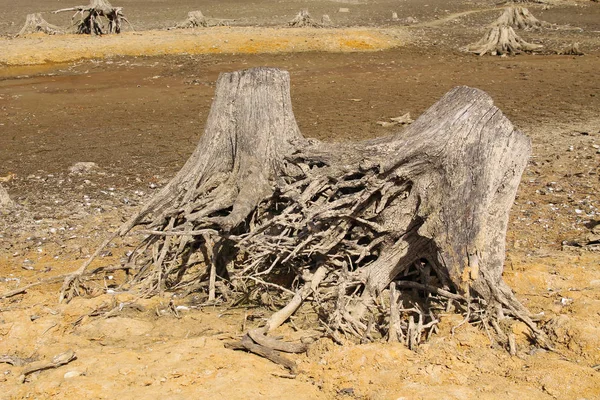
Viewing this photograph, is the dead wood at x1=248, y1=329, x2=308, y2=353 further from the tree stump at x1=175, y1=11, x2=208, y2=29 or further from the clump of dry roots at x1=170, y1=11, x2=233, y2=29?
the tree stump at x1=175, y1=11, x2=208, y2=29

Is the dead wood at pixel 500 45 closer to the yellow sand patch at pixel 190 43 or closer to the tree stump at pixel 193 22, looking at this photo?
the yellow sand patch at pixel 190 43

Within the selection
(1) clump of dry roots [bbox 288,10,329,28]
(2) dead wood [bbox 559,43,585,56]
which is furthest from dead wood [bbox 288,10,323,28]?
(2) dead wood [bbox 559,43,585,56]

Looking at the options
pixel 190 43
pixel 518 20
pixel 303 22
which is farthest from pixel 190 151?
pixel 518 20

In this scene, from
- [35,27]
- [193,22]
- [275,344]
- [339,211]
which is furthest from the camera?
[193,22]

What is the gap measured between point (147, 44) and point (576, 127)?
10596 mm

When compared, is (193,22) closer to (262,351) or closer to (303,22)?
(303,22)

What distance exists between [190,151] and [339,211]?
16.2 feet

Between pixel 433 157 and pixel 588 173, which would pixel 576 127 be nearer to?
pixel 588 173

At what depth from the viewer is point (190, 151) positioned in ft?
30.5

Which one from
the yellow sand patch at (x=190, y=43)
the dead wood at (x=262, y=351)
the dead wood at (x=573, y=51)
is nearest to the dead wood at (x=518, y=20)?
the yellow sand patch at (x=190, y=43)

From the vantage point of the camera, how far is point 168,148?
9492 millimetres

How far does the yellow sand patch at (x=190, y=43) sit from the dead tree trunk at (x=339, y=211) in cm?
1206

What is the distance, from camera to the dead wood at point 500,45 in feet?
54.1

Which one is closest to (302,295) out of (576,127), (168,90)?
(576,127)
